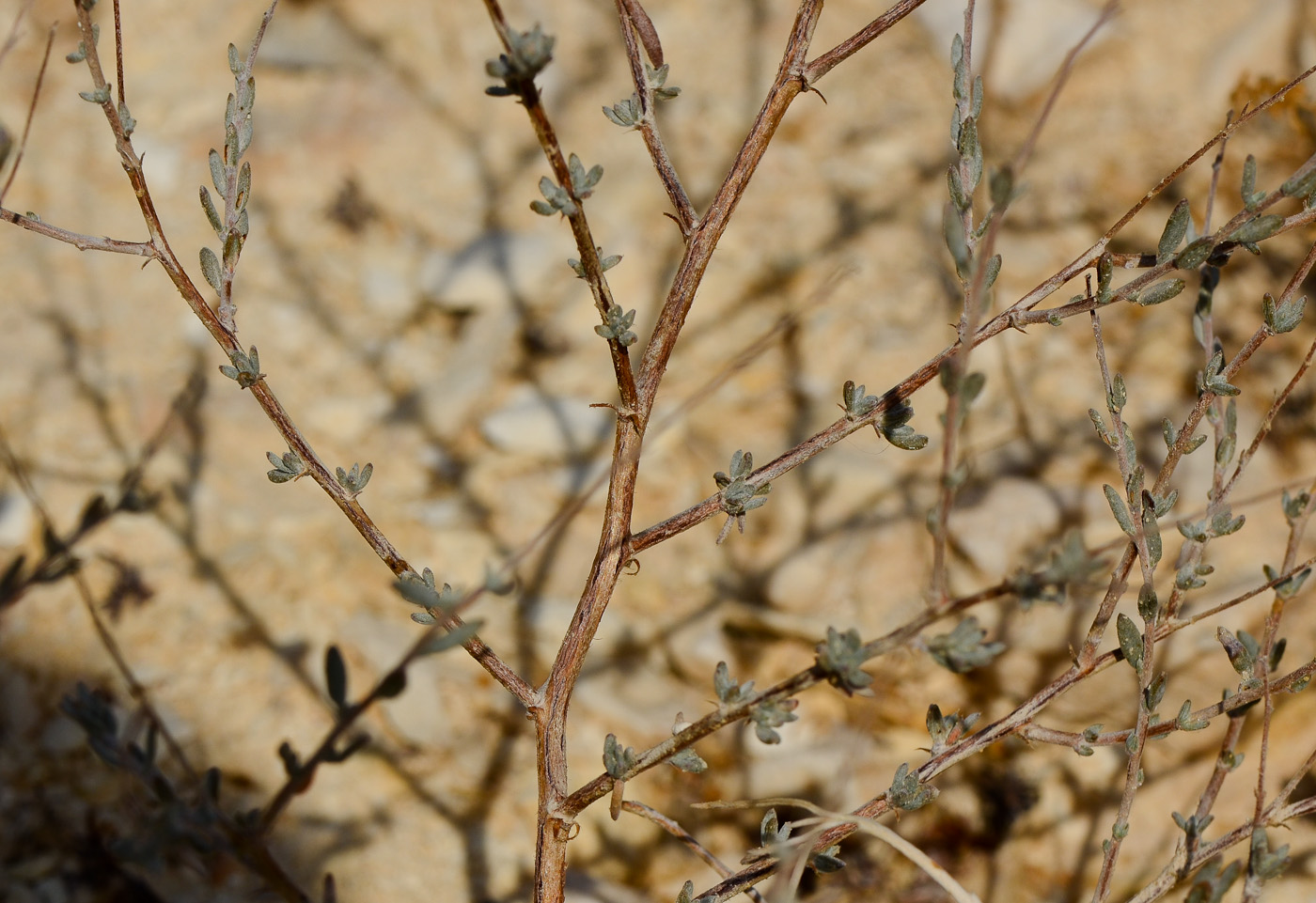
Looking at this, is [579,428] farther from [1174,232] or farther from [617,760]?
[1174,232]

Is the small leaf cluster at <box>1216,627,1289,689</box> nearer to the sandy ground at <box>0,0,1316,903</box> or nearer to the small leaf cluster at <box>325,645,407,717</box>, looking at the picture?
the sandy ground at <box>0,0,1316,903</box>

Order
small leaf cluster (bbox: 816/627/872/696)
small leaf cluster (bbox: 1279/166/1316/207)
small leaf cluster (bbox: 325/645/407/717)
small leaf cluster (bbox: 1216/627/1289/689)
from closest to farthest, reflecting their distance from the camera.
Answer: small leaf cluster (bbox: 816/627/872/696), small leaf cluster (bbox: 1279/166/1316/207), small leaf cluster (bbox: 1216/627/1289/689), small leaf cluster (bbox: 325/645/407/717)

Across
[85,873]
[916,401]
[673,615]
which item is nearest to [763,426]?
[916,401]

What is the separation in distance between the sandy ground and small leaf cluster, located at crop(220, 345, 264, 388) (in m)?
0.73

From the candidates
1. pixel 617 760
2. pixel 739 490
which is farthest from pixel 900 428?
pixel 617 760

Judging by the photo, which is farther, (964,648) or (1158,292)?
(1158,292)

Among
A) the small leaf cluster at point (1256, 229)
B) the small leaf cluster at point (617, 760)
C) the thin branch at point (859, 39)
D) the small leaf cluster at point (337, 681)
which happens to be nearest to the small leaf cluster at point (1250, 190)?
the small leaf cluster at point (1256, 229)

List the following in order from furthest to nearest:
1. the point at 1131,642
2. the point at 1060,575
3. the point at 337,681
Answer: the point at 337,681, the point at 1131,642, the point at 1060,575

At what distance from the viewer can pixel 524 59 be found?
0.91 m

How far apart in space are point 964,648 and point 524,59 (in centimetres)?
69

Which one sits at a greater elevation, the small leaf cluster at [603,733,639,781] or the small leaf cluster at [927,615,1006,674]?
the small leaf cluster at [603,733,639,781]

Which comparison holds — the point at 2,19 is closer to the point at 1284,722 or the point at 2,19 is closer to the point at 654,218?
the point at 654,218

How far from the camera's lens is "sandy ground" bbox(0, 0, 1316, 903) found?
2146 millimetres

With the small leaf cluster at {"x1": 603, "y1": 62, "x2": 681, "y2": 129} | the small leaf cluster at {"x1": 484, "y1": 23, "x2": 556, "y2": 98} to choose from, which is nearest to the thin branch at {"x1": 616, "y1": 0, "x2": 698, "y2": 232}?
the small leaf cluster at {"x1": 603, "y1": 62, "x2": 681, "y2": 129}
